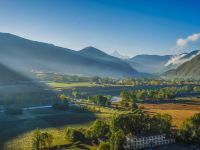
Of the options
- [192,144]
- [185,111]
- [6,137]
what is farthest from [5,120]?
[185,111]

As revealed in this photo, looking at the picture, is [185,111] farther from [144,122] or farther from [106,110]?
[144,122]

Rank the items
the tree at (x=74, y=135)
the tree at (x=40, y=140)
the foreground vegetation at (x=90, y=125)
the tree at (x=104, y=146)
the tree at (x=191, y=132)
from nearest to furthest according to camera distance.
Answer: the tree at (x=104, y=146) < the tree at (x=40, y=140) < the foreground vegetation at (x=90, y=125) < the tree at (x=191, y=132) < the tree at (x=74, y=135)

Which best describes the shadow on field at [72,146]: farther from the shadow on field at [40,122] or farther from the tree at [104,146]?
the shadow on field at [40,122]

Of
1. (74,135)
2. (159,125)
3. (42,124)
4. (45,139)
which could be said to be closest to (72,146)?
(74,135)

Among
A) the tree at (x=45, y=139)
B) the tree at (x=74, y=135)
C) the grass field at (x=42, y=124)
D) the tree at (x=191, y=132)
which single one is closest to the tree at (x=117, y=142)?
the grass field at (x=42, y=124)

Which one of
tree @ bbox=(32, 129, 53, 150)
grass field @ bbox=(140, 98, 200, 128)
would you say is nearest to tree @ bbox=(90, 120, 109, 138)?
tree @ bbox=(32, 129, 53, 150)

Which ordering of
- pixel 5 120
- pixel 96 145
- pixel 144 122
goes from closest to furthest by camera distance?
pixel 96 145
pixel 144 122
pixel 5 120

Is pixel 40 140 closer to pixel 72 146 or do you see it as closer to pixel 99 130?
pixel 72 146

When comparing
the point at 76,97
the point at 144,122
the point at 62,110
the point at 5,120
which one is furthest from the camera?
the point at 76,97
